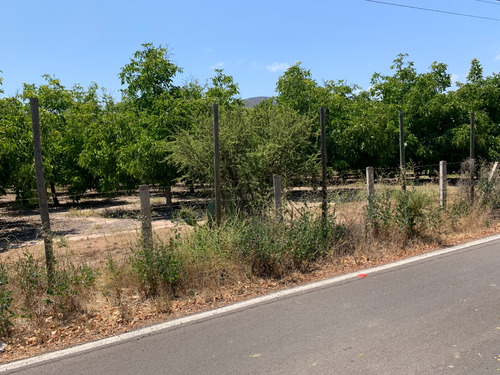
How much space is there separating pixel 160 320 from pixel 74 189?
62.2 ft

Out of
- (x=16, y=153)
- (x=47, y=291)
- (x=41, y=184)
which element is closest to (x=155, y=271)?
(x=47, y=291)

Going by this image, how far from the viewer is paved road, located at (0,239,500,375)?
3.52 meters

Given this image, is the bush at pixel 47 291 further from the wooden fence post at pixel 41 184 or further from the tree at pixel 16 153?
the tree at pixel 16 153

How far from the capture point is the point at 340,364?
11.6 feet

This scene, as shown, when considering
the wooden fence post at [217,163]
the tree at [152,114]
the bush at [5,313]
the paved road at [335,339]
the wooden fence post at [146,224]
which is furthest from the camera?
the tree at [152,114]

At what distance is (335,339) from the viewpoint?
4043mm

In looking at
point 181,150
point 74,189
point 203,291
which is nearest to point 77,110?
point 74,189

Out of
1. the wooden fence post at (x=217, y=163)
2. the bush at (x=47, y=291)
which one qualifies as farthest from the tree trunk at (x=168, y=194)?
the bush at (x=47, y=291)

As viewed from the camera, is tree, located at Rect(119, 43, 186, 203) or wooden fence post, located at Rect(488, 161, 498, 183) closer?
wooden fence post, located at Rect(488, 161, 498, 183)

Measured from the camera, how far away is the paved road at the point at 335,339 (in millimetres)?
3520

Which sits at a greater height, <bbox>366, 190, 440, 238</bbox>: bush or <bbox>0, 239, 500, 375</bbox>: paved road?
<bbox>366, 190, 440, 238</bbox>: bush

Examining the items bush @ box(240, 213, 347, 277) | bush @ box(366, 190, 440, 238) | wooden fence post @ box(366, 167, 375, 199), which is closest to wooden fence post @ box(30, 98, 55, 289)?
bush @ box(240, 213, 347, 277)

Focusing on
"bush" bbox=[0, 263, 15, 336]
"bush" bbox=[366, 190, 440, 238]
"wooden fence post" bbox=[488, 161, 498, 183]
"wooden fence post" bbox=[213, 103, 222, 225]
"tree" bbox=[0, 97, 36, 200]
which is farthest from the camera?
"tree" bbox=[0, 97, 36, 200]

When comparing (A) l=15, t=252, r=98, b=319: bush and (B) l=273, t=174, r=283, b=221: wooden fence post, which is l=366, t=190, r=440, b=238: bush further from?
(A) l=15, t=252, r=98, b=319: bush
